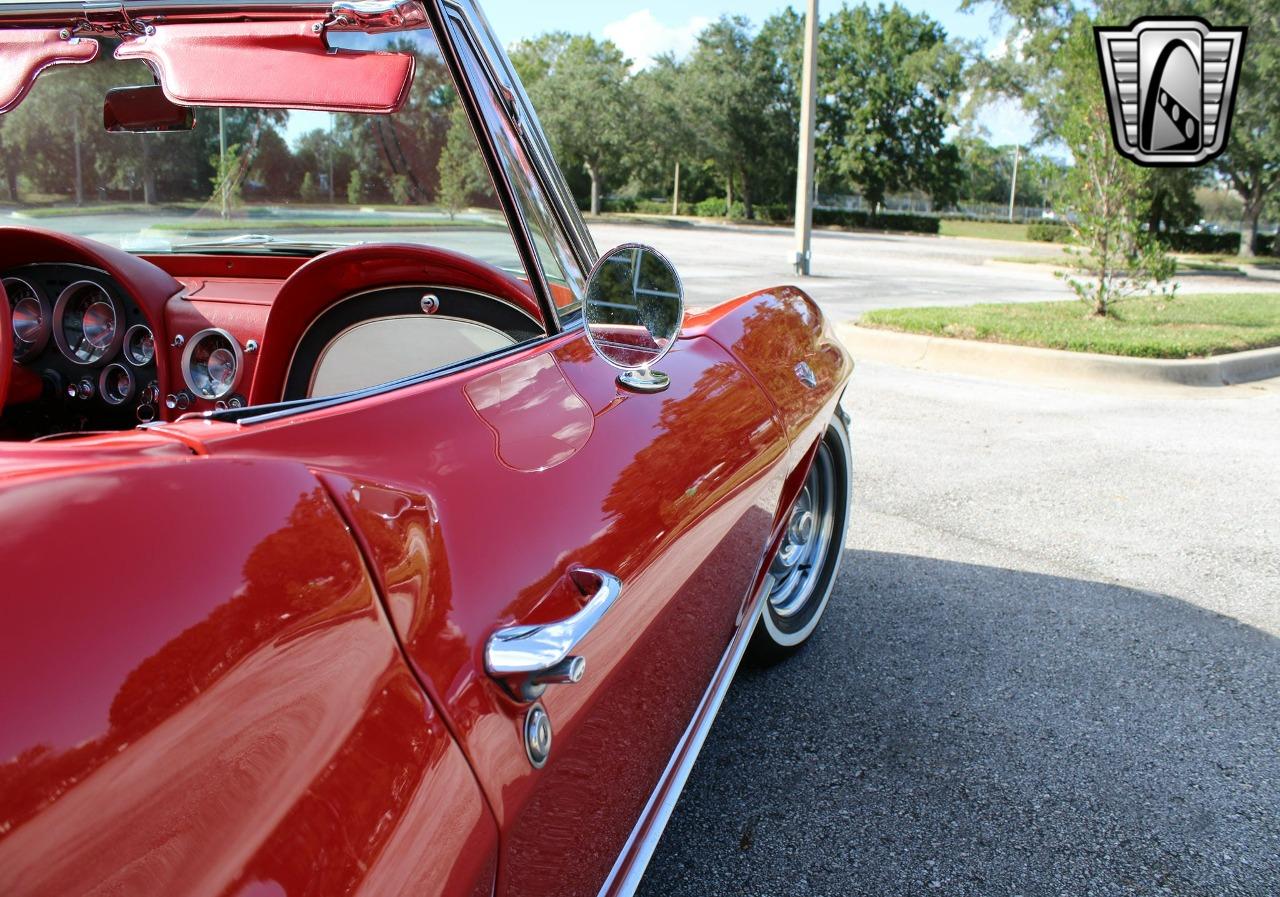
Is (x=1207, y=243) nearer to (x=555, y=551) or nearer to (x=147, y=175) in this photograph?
(x=147, y=175)

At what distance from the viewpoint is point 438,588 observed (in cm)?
110

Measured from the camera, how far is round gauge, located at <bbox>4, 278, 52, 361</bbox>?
244 cm

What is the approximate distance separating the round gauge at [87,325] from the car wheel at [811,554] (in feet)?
6.11

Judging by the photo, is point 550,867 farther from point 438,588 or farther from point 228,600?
point 228,600

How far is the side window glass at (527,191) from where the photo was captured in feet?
5.79

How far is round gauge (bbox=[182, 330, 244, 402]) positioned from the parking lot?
1477 mm

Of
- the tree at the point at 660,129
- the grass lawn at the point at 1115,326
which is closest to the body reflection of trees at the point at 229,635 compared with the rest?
the grass lawn at the point at 1115,326

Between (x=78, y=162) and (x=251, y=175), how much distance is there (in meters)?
0.43

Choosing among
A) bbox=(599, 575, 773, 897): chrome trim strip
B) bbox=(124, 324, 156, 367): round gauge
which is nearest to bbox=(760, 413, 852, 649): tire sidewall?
bbox=(599, 575, 773, 897): chrome trim strip

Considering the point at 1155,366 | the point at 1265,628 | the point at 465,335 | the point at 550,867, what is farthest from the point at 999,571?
the point at 1155,366

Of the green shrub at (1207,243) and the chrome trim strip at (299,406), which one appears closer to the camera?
the chrome trim strip at (299,406)

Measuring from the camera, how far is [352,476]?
1104 millimetres

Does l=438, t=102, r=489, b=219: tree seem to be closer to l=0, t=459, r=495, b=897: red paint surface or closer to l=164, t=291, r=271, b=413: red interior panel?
l=164, t=291, r=271, b=413: red interior panel

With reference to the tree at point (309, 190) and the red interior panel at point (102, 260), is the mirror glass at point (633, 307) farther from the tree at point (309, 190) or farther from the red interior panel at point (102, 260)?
the red interior panel at point (102, 260)
